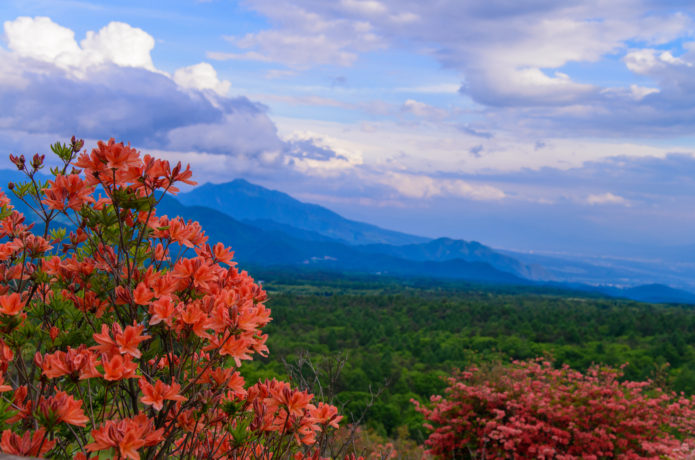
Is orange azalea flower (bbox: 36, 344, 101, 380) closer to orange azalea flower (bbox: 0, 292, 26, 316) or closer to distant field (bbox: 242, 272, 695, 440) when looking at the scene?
orange azalea flower (bbox: 0, 292, 26, 316)

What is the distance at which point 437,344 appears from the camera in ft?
103

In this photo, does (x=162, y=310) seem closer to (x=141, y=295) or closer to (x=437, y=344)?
(x=141, y=295)

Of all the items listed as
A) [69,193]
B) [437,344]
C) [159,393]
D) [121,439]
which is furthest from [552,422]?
[437,344]

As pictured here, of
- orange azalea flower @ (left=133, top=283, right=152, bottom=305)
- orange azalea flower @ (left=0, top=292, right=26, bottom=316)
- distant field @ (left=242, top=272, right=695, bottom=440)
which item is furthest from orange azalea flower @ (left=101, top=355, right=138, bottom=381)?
distant field @ (left=242, top=272, right=695, bottom=440)

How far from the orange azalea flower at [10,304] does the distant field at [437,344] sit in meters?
11.9

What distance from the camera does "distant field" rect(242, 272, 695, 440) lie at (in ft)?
67.4

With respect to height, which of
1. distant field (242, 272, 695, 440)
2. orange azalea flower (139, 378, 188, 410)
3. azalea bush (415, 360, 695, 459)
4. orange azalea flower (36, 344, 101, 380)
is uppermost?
orange azalea flower (36, 344, 101, 380)

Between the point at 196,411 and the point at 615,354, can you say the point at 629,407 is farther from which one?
the point at 615,354

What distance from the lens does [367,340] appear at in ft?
115

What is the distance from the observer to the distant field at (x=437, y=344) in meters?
20.5

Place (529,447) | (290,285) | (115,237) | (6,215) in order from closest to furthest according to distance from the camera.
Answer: (115,237) → (6,215) → (529,447) → (290,285)

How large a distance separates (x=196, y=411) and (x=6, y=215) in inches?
54.1

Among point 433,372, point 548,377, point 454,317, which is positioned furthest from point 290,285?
point 548,377

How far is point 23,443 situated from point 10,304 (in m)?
0.48
